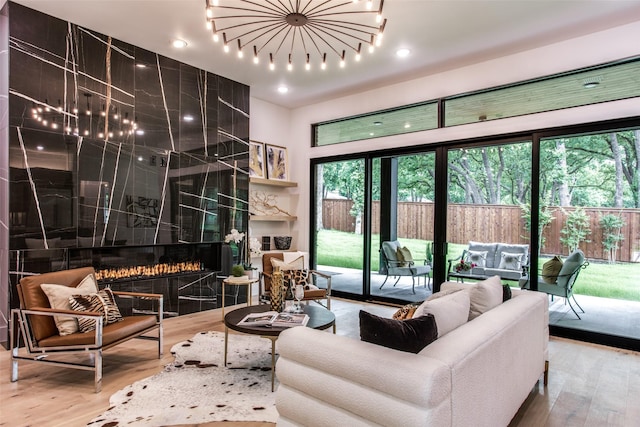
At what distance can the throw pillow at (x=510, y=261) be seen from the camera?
4.79 metres

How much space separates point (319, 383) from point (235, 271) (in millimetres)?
3330

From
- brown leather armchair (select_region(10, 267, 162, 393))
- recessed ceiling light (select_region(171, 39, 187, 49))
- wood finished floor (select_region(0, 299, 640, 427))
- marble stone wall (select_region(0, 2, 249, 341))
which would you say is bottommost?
wood finished floor (select_region(0, 299, 640, 427))

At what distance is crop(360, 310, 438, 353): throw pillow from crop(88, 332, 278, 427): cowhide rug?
43.5 inches

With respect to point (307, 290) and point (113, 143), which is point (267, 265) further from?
point (113, 143)

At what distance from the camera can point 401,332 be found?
180cm

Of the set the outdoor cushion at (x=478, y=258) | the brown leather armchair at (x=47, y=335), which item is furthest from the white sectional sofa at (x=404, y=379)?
the outdoor cushion at (x=478, y=258)

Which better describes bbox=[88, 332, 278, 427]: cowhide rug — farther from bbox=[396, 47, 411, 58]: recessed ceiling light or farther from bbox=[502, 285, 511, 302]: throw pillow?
bbox=[396, 47, 411, 58]: recessed ceiling light

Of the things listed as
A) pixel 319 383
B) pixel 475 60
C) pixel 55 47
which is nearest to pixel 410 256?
pixel 475 60

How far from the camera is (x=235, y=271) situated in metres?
4.99

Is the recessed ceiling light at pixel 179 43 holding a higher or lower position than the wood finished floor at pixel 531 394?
higher

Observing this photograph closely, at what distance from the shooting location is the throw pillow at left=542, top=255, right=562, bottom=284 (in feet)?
14.9

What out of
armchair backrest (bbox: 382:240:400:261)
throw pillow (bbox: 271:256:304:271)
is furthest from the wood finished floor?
armchair backrest (bbox: 382:240:400:261)

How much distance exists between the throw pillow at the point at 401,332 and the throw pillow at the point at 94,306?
2264 millimetres

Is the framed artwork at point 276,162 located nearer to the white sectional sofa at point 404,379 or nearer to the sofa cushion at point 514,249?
the sofa cushion at point 514,249
